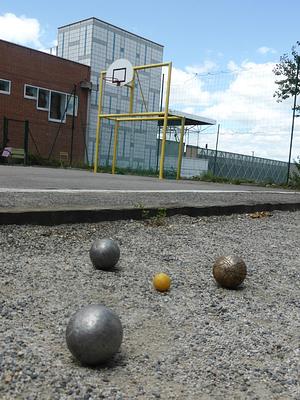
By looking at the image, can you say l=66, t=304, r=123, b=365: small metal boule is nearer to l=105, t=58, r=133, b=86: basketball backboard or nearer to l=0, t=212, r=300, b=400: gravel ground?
l=0, t=212, r=300, b=400: gravel ground

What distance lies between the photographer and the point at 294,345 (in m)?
2.43

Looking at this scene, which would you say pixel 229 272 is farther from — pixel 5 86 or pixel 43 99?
pixel 43 99

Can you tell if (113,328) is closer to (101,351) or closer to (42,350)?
(101,351)

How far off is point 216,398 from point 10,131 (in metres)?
23.5

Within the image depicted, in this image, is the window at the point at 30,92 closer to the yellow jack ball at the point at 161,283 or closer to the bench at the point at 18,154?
the bench at the point at 18,154

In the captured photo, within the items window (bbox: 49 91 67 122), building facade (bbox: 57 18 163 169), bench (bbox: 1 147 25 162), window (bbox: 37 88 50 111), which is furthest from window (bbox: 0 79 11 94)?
building facade (bbox: 57 18 163 169)

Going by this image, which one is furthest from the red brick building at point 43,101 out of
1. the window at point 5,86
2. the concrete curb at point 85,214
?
the concrete curb at point 85,214

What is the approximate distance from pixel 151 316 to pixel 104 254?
0.73 meters

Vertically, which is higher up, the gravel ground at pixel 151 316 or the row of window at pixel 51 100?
the row of window at pixel 51 100

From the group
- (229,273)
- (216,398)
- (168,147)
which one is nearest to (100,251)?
(229,273)

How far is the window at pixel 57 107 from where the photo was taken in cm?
2586

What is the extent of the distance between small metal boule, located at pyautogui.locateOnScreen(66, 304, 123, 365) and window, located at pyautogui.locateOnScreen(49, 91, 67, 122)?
2461cm

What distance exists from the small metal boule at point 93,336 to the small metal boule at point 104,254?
1180 millimetres

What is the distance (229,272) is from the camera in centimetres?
321
